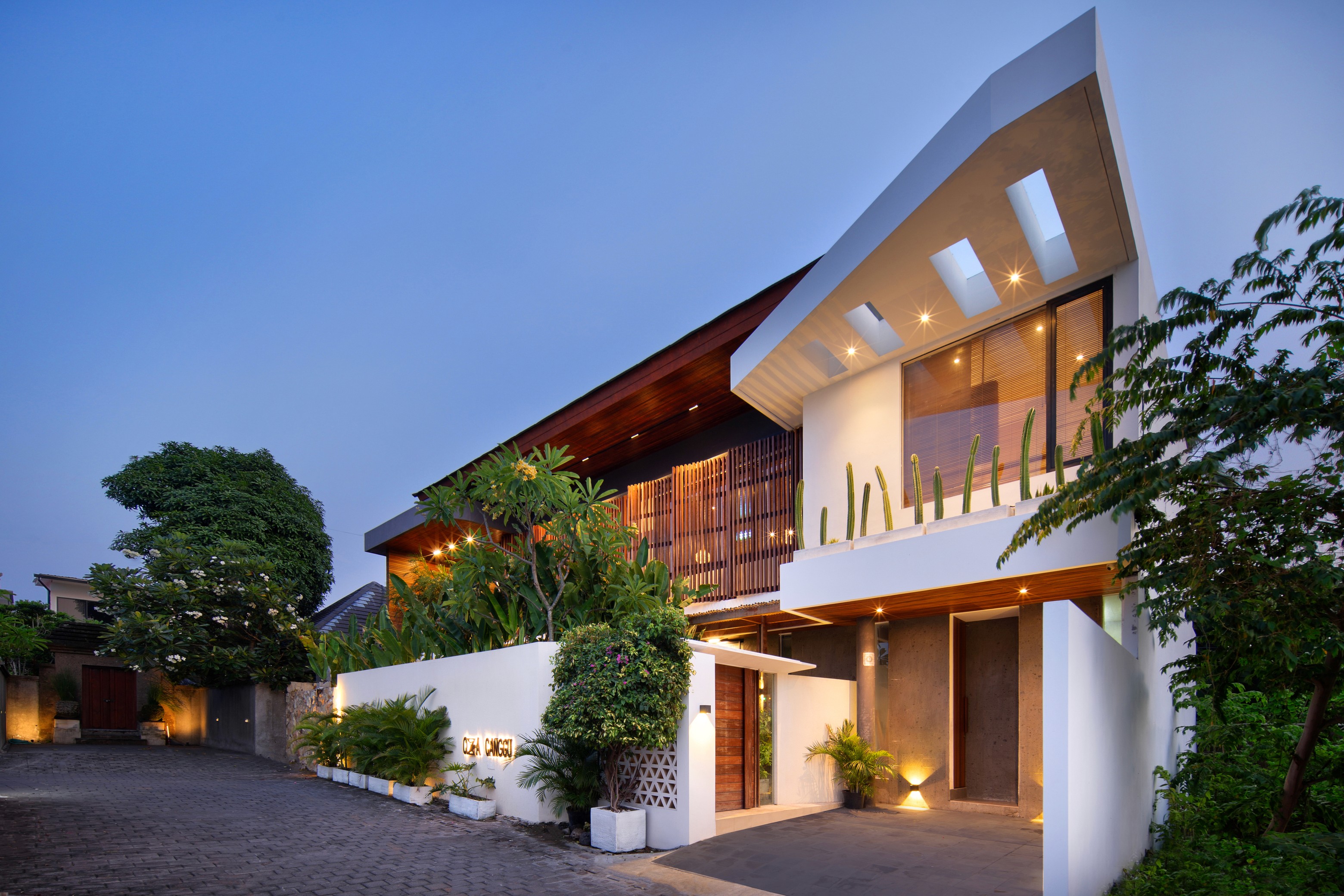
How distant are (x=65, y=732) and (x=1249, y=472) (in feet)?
94.0

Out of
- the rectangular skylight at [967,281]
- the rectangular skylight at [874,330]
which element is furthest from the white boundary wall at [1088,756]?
the rectangular skylight at [874,330]

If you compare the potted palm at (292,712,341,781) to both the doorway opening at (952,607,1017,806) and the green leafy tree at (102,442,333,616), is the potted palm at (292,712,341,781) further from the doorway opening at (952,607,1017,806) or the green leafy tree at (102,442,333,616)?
the green leafy tree at (102,442,333,616)

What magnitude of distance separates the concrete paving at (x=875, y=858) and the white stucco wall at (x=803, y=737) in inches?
36.5

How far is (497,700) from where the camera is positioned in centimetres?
1040

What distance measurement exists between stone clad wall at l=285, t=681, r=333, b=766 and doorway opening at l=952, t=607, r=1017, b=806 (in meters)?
11.7

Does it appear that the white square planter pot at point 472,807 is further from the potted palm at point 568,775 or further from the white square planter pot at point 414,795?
the potted palm at point 568,775

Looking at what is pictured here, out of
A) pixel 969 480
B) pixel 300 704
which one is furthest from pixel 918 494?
pixel 300 704

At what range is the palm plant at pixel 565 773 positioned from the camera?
29.7ft

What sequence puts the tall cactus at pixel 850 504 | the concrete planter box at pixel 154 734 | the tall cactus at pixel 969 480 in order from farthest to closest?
the concrete planter box at pixel 154 734 < the tall cactus at pixel 850 504 < the tall cactus at pixel 969 480

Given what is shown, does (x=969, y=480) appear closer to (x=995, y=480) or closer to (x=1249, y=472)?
(x=995, y=480)

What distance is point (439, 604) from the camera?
13711 mm

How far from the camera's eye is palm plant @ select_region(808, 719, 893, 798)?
11.2 meters

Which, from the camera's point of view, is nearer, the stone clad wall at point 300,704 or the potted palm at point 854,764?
the potted palm at point 854,764

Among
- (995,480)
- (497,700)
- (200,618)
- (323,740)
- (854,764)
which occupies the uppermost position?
(995,480)
